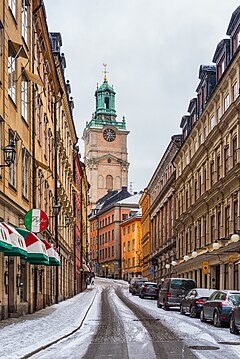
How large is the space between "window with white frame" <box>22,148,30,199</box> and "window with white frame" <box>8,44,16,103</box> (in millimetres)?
3181

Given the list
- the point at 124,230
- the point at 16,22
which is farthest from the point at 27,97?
the point at 124,230

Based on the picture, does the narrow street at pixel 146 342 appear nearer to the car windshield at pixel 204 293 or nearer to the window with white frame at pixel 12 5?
the car windshield at pixel 204 293

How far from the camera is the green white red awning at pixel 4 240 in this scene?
18.2 metres

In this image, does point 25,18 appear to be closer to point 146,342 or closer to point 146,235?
point 146,342

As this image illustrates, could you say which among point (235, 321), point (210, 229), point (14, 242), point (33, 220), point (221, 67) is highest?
point (221, 67)

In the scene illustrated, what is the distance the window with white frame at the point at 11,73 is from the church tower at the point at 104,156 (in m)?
118

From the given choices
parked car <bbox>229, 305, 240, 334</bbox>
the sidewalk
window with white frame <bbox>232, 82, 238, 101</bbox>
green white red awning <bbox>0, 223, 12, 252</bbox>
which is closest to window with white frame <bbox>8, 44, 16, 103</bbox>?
green white red awning <bbox>0, 223, 12, 252</bbox>

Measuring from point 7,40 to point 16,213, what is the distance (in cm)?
615

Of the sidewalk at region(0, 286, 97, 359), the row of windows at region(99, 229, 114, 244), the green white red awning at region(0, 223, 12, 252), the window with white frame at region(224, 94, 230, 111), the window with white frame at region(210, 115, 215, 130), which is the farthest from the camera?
the row of windows at region(99, 229, 114, 244)

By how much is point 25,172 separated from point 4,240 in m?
8.75

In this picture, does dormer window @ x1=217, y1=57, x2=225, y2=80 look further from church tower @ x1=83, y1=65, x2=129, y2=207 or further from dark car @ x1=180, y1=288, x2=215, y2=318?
church tower @ x1=83, y1=65, x2=129, y2=207

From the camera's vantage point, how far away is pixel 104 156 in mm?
143250

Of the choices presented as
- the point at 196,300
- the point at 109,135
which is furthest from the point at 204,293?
the point at 109,135

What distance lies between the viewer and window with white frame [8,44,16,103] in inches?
901
